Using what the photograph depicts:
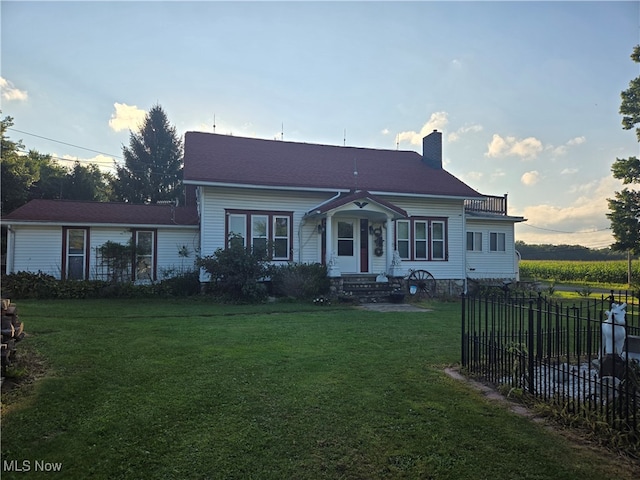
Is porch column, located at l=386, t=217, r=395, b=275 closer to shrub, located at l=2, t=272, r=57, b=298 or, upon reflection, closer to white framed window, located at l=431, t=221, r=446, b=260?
white framed window, located at l=431, t=221, r=446, b=260

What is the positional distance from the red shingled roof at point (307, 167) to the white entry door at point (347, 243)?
1.52 m

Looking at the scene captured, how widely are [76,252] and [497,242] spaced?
62.3 ft

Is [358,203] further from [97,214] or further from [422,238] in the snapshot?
[97,214]

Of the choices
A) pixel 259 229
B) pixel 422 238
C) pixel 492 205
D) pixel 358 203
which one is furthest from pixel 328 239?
pixel 492 205

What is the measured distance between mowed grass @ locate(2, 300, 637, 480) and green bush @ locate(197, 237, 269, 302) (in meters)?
5.75

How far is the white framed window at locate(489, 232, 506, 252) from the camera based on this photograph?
19.4 meters

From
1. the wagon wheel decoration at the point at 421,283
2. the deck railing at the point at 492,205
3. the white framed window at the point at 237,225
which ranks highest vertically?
the deck railing at the point at 492,205

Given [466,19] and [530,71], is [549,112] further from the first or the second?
[466,19]

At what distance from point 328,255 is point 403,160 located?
335 inches

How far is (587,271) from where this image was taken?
32.2 m

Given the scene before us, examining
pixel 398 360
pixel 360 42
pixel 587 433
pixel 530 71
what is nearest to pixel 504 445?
pixel 587 433

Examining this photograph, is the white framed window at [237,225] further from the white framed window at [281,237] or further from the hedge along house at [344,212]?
the white framed window at [281,237]

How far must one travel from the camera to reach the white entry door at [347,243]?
52.9 ft

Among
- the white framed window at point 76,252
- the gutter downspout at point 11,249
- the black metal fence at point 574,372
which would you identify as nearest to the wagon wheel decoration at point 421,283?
the black metal fence at point 574,372
